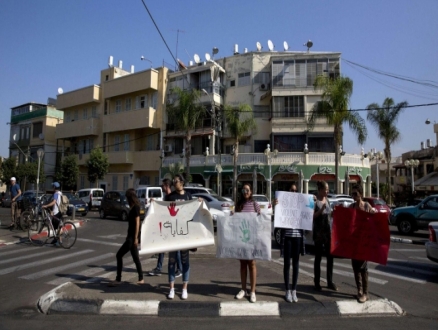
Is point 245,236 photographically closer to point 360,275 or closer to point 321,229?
point 321,229

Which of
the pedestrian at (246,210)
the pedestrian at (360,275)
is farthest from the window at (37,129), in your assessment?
the pedestrian at (360,275)

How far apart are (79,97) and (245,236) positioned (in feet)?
150

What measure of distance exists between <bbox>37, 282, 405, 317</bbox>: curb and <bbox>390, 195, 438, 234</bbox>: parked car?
11314mm

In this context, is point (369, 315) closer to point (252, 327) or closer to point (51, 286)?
point (252, 327)

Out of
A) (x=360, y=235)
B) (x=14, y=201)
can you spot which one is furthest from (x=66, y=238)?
(x=360, y=235)

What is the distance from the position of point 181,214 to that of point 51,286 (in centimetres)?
321

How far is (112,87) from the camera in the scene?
43312mm

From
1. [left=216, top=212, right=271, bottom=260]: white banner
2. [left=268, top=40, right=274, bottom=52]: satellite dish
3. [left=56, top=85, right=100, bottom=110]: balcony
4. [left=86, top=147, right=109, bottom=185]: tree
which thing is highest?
[left=268, top=40, right=274, bottom=52]: satellite dish

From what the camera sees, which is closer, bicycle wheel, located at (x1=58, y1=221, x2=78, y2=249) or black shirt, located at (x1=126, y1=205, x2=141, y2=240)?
black shirt, located at (x1=126, y1=205, x2=141, y2=240)

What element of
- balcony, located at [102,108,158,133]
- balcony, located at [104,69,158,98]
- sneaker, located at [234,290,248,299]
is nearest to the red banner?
sneaker, located at [234,290,248,299]

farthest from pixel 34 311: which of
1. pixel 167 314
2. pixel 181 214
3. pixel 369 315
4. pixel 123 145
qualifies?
pixel 123 145

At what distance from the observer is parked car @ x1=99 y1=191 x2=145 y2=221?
2222cm

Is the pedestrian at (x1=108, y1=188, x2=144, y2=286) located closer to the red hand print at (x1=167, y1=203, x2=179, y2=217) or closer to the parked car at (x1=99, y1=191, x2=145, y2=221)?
the red hand print at (x1=167, y1=203, x2=179, y2=217)

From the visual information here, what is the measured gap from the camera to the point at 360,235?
6.53 metres
